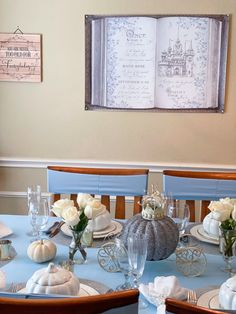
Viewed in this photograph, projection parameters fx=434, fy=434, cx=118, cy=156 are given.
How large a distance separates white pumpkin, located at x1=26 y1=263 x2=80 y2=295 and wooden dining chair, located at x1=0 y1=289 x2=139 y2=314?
0.91ft

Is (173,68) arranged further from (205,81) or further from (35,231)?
(35,231)

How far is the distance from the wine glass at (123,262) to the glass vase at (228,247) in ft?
1.19

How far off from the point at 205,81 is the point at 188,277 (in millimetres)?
1785

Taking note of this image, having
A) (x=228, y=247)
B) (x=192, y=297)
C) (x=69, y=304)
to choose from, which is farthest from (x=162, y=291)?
(x=69, y=304)

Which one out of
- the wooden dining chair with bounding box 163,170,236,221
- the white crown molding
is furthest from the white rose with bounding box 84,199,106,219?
the white crown molding

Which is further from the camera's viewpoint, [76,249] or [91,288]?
[76,249]

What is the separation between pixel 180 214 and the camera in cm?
183

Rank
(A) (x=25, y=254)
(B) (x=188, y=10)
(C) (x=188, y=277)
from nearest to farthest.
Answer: (C) (x=188, y=277) → (A) (x=25, y=254) → (B) (x=188, y=10)

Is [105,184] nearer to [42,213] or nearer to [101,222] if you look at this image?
[101,222]

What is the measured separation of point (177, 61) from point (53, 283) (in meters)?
2.09

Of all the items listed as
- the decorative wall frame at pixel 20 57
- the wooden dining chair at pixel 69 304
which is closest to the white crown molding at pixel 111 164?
the decorative wall frame at pixel 20 57

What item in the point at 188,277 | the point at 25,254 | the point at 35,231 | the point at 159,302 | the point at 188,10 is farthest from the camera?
the point at 188,10

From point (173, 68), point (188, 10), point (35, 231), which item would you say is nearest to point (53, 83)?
point (173, 68)

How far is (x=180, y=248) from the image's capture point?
164cm
